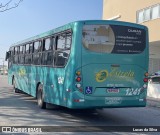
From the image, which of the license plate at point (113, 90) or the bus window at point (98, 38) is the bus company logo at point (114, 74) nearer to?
the license plate at point (113, 90)

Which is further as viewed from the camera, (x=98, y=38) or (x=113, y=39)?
(x=113, y=39)

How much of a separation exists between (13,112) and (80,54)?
3.84m

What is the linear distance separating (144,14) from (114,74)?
24111mm

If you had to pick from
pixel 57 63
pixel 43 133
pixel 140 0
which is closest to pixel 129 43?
pixel 57 63

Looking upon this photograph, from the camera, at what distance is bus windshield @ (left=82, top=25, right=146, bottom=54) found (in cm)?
1040

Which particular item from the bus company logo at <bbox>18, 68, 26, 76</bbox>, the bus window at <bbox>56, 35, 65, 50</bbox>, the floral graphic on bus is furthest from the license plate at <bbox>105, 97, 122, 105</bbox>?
the bus company logo at <bbox>18, 68, 26, 76</bbox>

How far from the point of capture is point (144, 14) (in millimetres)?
33500

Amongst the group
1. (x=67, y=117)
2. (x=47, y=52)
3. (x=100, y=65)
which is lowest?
(x=67, y=117)

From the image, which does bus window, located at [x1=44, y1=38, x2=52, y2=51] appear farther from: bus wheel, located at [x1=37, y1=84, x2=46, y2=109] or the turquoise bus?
bus wheel, located at [x1=37, y1=84, x2=46, y2=109]

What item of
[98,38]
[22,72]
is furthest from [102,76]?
[22,72]

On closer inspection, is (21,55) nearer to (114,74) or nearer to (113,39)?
(113,39)

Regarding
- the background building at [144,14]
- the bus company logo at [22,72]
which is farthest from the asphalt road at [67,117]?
the background building at [144,14]

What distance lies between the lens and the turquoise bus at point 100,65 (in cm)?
1021

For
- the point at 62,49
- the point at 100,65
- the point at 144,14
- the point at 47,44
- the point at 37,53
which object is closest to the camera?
the point at 100,65
